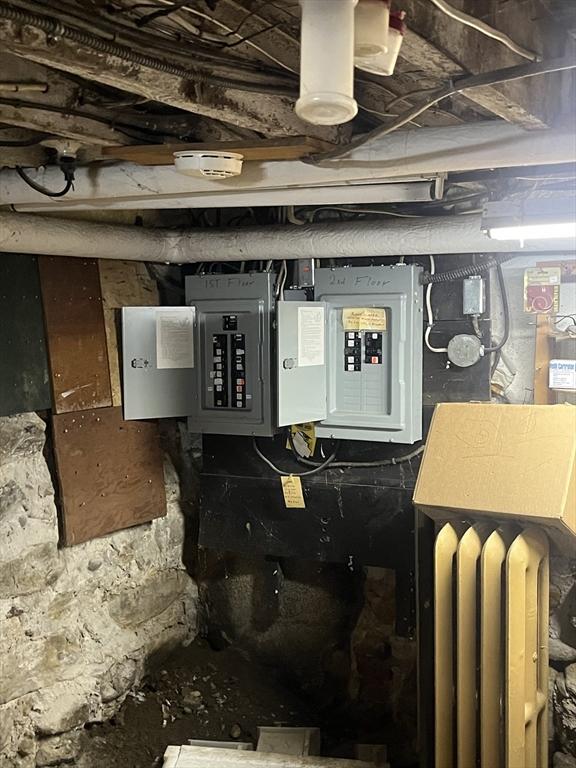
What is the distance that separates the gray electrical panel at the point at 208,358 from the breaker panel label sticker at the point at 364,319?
0.94ft

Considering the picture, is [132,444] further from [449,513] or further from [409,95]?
[409,95]

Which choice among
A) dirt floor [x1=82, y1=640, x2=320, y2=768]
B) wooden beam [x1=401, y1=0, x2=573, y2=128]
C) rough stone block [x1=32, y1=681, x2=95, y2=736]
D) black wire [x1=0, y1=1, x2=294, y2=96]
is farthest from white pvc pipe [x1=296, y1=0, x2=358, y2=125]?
dirt floor [x1=82, y1=640, x2=320, y2=768]

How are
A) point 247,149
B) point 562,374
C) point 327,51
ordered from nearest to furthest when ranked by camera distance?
1. point 327,51
2. point 247,149
3. point 562,374

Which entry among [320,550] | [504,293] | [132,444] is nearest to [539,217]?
[504,293]

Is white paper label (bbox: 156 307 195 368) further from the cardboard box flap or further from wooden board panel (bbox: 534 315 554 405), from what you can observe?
wooden board panel (bbox: 534 315 554 405)

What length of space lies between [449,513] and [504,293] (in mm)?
884

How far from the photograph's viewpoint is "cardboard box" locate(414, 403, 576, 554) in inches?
83.4

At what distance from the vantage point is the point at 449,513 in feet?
7.61

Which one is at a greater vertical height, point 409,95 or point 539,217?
point 409,95

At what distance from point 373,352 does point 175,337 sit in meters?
0.83

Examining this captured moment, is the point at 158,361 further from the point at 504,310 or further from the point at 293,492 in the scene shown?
the point at 504,310

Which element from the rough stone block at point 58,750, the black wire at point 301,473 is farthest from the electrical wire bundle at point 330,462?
the rough stone block at point 58,750

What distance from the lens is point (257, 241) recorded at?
9.24 ft

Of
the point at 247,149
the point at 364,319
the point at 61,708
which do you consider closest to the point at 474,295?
the point at 364,319
